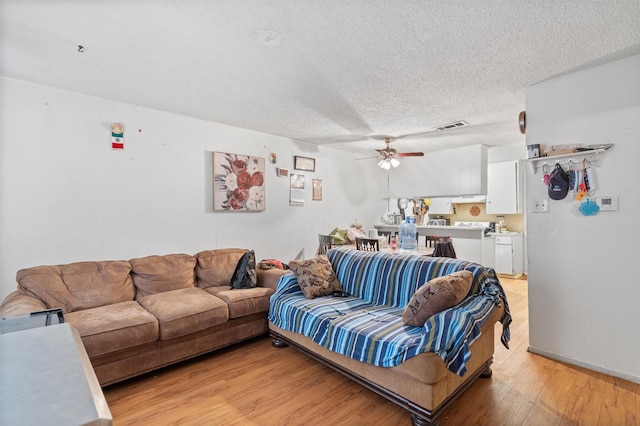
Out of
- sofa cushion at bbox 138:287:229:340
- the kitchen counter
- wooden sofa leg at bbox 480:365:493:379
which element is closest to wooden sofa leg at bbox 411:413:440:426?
wooden sofa leg at bbox 480:365:493:379

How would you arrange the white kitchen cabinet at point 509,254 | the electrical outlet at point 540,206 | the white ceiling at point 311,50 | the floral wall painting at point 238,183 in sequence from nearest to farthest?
the white ceiling at point 311,50
the electrical outlet at point 540,206
the floral wall painting at point 238,183
the white kitchen cabinet at point 509,254

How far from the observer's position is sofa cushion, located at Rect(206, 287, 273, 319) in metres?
2.88

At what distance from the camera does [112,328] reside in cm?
226

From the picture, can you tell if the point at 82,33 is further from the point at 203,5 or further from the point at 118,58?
the point at 203,5

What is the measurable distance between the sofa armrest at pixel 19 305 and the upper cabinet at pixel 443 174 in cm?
542

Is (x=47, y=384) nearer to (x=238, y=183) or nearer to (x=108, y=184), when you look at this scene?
(x=108, y=184)

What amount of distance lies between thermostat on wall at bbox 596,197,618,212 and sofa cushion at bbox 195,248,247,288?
3.41 meters

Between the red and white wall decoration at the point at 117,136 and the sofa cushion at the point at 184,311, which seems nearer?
the sofa cushion at the point at 184,311

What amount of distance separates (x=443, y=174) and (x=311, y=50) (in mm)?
4070

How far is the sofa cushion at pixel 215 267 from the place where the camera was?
338 cm

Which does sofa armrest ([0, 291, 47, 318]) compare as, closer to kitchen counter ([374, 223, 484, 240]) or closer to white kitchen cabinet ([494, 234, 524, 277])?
kitchen counter ([374, 223, 484, 240])

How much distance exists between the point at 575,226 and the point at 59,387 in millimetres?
3310

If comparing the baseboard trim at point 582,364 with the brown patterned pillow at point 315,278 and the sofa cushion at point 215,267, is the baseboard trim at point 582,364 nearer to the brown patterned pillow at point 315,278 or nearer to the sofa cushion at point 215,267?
the brown patterned pillow at point 315,278

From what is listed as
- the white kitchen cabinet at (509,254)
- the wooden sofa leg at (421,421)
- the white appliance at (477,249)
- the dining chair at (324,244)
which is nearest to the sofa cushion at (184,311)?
the wooden sofa leg at (421,421)
